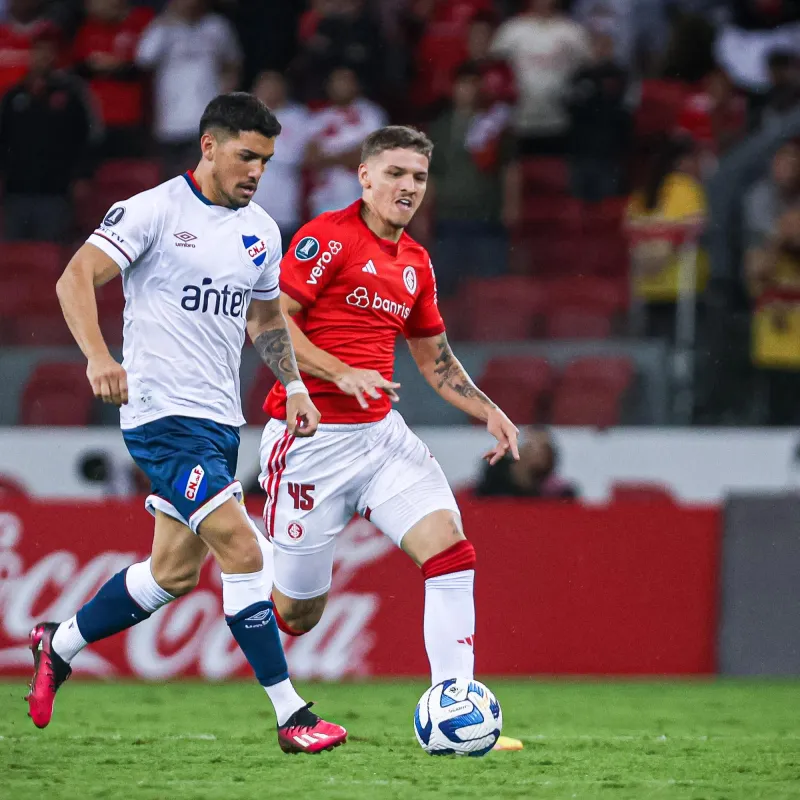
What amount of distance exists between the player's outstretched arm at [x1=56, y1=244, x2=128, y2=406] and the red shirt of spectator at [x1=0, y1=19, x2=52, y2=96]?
8399mm

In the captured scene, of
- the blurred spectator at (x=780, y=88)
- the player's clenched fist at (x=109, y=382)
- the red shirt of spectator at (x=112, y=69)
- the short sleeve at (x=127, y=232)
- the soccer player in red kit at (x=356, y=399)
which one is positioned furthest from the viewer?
the red shirt of spectator at (x=112, y=69)

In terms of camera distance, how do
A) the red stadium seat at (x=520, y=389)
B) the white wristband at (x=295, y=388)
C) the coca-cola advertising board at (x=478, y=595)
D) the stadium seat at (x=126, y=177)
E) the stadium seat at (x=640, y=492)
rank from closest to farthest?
the white wristband at (x=295, y=388) → the coca-cola advertising board at (x=478, y=595) → the stadium seat at (x=640, y=492) → the red stadium seat at (x=520, y=389) → the stadium seat at (x=126, y=177)

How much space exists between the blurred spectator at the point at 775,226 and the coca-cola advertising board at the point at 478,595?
242 centimetres

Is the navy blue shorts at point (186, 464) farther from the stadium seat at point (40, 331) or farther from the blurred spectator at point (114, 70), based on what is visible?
the blurred spectator at point (114, 70)

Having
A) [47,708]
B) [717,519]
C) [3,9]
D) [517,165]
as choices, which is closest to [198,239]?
[47,708]

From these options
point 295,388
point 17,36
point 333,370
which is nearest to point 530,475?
point 333,370

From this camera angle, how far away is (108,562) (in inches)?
372

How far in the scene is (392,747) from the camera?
6.29m

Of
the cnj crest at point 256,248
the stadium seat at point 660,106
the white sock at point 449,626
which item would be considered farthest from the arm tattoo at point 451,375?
the stadium seat at point 660,106

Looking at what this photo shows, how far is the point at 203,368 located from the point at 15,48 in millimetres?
8826

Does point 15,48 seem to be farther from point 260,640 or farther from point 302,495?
point 260,640

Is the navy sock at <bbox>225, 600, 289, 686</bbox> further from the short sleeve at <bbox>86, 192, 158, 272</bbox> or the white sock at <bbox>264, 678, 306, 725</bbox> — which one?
the short sleeve at <bbox>86, 192, 158, 272</bbox>

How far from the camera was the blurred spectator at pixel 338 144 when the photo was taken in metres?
12.0

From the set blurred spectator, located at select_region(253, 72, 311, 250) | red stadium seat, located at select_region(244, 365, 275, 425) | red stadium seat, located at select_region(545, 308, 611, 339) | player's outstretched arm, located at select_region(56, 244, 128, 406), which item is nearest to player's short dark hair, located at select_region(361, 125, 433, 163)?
player's outstretched arm, located at select_region(56, 244, 128, 406)
